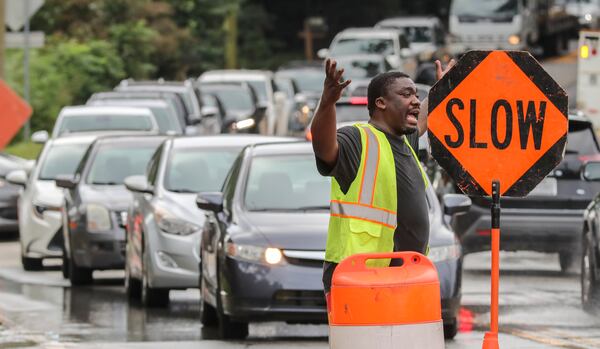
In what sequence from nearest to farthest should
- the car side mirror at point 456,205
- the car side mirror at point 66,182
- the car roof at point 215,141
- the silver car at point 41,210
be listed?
the car side mirror at point 456,205, the car roof at point 215,141, the car side mirror at point 66,182, the silver car at point 41,210

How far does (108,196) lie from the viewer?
768 inches

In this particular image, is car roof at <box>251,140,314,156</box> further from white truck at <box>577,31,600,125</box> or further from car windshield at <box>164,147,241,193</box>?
white truck at <box>577,31,600,125</box>

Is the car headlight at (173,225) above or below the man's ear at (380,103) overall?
below

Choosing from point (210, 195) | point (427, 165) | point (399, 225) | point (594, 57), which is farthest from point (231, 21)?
point (399, 225)

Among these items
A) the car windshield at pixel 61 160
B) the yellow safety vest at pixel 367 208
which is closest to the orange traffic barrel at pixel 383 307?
the yellow safety vest at pixel 367 208

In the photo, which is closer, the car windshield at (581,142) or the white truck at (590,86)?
the car windshield at (581,142)

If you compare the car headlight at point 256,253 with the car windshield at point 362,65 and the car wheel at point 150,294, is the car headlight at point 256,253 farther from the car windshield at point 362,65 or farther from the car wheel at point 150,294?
the car windshield at point 362,65

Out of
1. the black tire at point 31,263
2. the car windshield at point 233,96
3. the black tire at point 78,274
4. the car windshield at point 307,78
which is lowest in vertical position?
the car windshield at point 307,78

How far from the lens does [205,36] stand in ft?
214

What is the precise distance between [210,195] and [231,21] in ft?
167

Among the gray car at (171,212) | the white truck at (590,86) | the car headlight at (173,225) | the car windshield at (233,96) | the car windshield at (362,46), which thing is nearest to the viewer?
the gray car at (171,212)

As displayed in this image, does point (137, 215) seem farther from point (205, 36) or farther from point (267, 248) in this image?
point (205, 36)

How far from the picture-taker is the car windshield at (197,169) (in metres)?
17.5

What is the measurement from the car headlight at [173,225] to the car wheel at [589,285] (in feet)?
10.9
